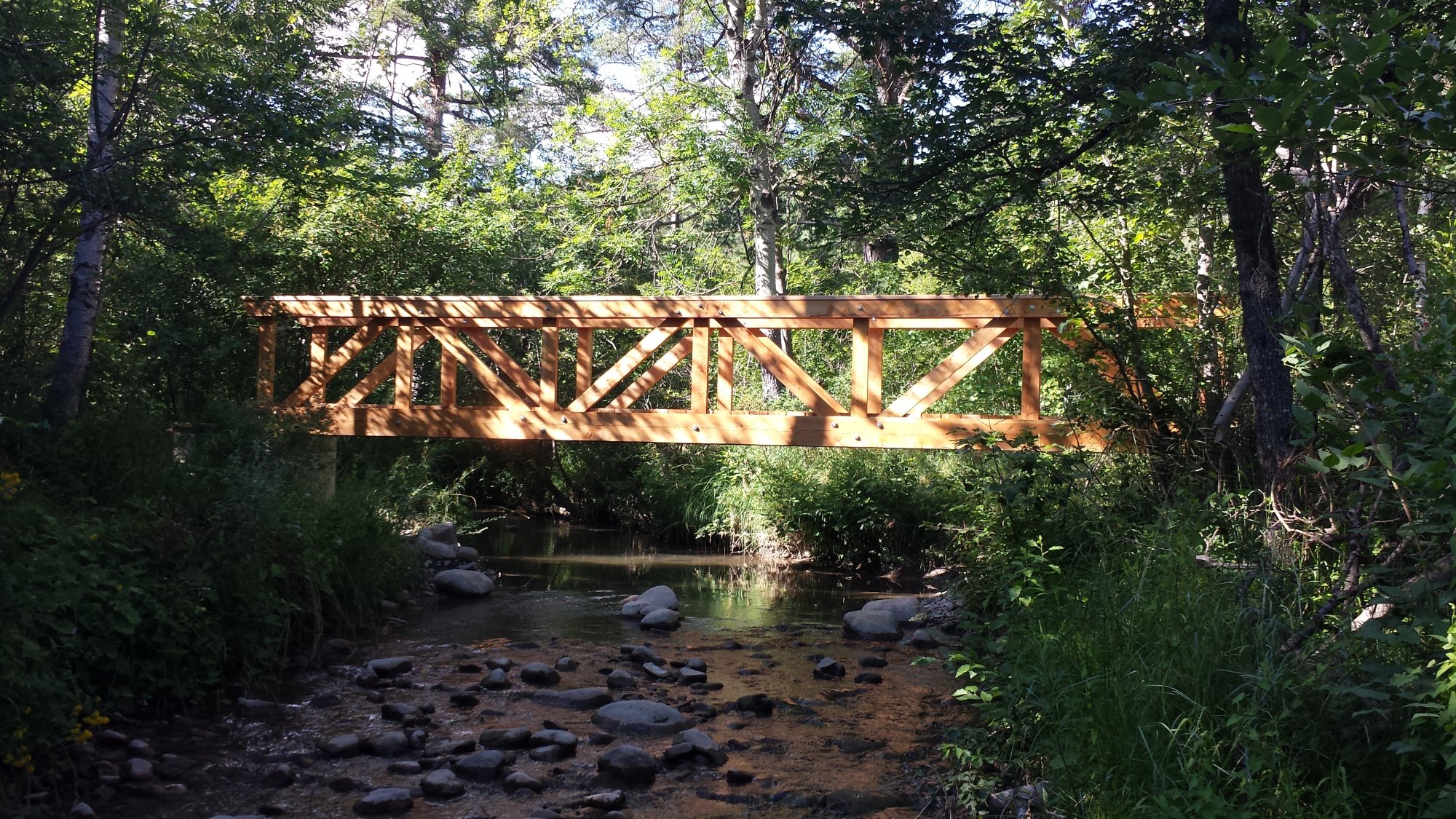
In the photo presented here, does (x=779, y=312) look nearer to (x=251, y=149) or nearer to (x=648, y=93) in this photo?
(x=251, y=149)

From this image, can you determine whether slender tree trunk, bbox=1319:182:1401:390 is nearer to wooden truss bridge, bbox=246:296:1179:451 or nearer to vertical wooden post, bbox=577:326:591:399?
wooden truss bridge, bbox=246:296:1179:451

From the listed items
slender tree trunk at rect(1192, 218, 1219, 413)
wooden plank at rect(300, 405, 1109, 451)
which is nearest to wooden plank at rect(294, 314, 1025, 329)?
slender tree trunk at rect(1192, 218, 1219, 413)

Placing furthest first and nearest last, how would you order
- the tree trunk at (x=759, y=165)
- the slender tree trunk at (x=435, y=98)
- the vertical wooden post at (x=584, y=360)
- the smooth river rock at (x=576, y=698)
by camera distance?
1. the slender tree trunk at (x=435, y=98)
2. the tree trunk at (x=759, y=165)
3. the vertical wooden post at (x=584, y=360)
4. the smooth river rock at (x=576, y=698)

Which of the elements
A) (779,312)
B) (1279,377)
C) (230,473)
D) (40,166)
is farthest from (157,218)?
(1279,377)

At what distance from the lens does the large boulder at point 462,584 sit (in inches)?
358

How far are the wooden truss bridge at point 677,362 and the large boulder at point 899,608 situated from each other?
1182mm

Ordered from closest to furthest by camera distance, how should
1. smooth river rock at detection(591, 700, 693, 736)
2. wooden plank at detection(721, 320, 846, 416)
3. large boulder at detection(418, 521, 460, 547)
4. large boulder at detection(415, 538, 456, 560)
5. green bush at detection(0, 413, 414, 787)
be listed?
green bush at detection(0, 413, 414, 787), smooth river rock at detection(591, 700, 693, 736), wooden plank at detection(721, 320, 846, 416), large boulder at detection(415, 538, 456, 560), large boulder at detection(418, 521, 460, 547)

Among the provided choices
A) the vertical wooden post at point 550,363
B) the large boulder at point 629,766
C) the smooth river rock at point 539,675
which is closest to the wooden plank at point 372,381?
the vertical wooden post at point 550,363

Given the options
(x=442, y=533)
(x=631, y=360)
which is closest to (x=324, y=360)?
(x=442, y=533)

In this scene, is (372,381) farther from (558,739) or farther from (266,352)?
(558,739)

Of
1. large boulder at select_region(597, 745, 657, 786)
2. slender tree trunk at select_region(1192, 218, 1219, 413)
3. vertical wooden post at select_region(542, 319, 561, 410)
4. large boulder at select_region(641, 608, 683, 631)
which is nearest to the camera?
large boulder at select_region(597, 745, 657, 786)

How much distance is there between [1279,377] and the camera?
586 cm

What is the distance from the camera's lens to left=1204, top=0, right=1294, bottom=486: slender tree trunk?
579 centimetres

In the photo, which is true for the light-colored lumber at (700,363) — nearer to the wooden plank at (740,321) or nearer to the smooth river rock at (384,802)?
the wooden plank at (740,321)
